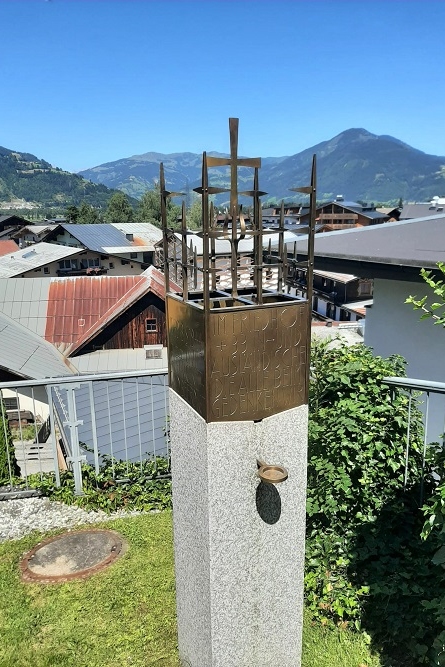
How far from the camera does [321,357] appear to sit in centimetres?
389

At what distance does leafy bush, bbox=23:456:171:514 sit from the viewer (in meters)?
4.48

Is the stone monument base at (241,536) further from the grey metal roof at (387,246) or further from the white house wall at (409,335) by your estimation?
the white house wall at (409,335)

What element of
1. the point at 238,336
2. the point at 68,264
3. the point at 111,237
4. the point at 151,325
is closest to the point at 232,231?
the point at 238,336

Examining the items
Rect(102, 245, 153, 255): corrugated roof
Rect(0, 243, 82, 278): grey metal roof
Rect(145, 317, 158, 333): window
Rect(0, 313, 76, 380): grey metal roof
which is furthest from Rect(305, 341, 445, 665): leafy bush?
Rect(102, 245, 153, 255): corrugated roof

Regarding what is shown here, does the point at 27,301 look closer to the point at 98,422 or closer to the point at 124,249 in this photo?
the point at 98,422

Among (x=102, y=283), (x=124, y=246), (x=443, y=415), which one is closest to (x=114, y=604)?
(x=443, y=415)

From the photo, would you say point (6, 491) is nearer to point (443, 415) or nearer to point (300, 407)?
point (300, 407)

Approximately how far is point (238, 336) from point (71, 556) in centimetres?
268

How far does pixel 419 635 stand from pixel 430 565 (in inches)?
15.9

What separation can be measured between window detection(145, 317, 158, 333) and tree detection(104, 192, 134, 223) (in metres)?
62.1

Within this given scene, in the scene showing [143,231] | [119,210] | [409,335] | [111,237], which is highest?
[119,210]

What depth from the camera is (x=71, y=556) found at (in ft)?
12.5

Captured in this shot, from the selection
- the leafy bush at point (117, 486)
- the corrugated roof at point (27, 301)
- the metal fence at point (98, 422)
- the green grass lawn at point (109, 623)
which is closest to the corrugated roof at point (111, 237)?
the corrugated roof at point (27, 301)

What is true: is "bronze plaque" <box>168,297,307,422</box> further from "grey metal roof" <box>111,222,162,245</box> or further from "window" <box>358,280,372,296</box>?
"grey metal roof" <box>111,222,162,245</box>
